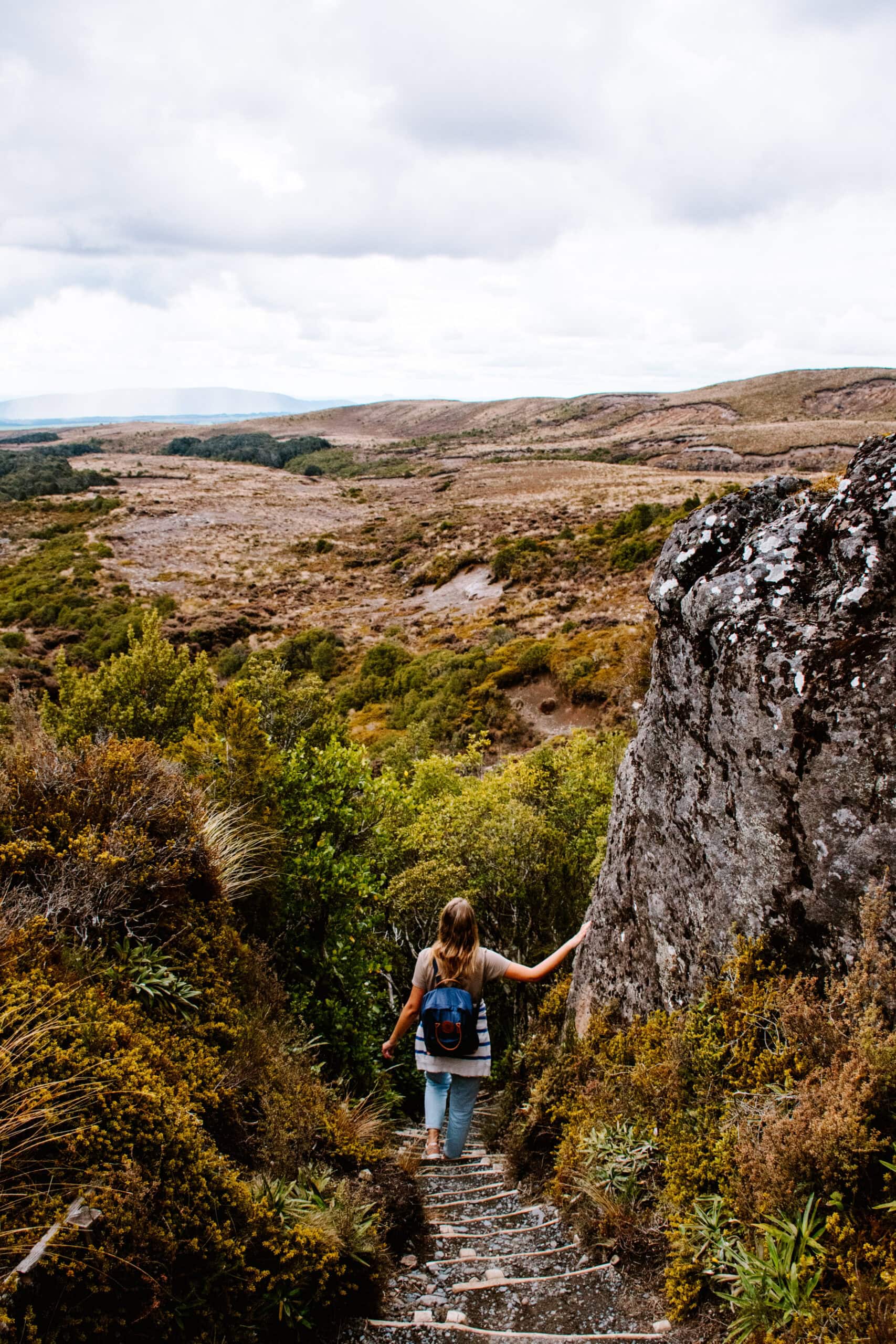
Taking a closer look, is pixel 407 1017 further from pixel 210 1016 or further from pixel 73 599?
pixel 73 599

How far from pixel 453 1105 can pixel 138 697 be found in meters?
8.10

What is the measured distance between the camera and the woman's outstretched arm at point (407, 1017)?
19.0 ft

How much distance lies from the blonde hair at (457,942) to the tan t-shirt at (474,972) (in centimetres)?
6

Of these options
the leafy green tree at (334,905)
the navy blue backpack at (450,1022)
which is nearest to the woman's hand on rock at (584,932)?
the navy blue backpack at (450,1022)

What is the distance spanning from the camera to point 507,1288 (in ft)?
14.4

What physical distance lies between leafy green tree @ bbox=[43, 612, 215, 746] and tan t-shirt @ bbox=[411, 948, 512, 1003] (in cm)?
592

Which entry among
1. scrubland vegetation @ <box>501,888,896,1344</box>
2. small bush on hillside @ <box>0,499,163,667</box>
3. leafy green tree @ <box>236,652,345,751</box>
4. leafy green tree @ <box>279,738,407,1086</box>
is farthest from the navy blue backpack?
small bush on hillside @ <box>0,499,163,667</box>

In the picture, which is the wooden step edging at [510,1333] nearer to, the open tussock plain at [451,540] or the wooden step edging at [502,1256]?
the wooden step edging at [502,1256]

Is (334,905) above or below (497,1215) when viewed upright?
above

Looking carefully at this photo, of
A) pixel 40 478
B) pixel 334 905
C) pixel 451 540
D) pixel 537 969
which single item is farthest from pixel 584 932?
pixel 40 478

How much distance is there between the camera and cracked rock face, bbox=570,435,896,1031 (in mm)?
4340

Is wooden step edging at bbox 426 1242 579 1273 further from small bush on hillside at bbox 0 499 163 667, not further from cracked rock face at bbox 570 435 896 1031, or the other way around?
small bush on hillside at bbox 0 499 163 667

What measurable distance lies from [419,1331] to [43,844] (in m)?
3.49

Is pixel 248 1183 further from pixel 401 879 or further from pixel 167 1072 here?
pixel 401 879
